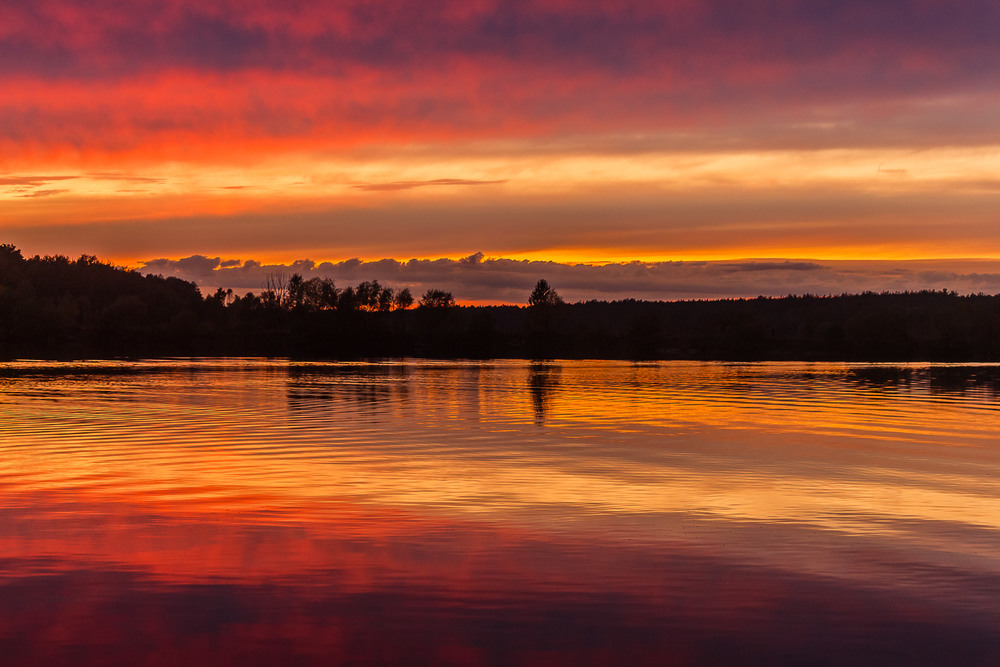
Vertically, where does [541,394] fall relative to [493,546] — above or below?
below

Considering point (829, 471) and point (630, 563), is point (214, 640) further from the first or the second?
point (829, 471)

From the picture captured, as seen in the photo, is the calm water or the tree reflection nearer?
the calm water

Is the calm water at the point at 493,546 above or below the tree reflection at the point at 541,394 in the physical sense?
above

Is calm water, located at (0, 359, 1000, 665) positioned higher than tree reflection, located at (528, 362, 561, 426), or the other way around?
calm water, located at (0, 359, 1000, 665)

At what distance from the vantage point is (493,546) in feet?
48.5

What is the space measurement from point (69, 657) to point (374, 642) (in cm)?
320

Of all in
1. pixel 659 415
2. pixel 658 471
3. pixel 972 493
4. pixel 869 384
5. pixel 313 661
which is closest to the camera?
pixel 313 661

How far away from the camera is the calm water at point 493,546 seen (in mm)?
10555

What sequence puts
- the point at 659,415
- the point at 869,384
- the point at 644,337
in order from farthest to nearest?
1. the point at 644,337
2. the point at 869,384
3. the point at 659,415

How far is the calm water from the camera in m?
10.6

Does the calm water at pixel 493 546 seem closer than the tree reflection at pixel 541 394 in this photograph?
Yes

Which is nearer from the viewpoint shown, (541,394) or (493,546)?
(493,546)

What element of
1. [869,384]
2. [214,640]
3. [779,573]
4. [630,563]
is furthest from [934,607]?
[869,384]

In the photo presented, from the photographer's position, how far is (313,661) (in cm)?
992
